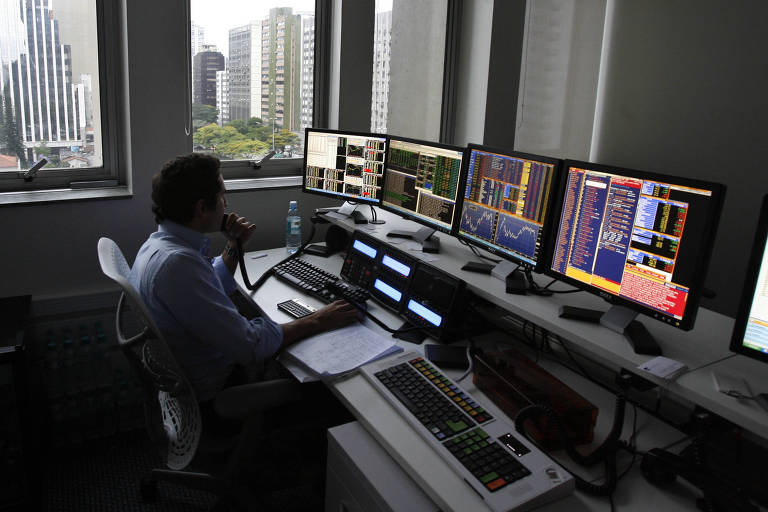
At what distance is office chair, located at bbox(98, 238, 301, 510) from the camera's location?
1726 mm

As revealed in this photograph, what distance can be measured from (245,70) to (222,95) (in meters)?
0.19

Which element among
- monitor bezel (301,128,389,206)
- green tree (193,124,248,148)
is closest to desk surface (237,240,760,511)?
monitor bezel (301,128,389,206)

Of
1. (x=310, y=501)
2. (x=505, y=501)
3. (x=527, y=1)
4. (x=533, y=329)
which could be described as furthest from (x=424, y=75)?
(x=505, y=501)

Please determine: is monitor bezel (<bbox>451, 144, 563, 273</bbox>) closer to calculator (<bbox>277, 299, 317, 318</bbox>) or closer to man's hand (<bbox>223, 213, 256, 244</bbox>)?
calculator (<bbox>277, 299, 317, 318</bbox>)

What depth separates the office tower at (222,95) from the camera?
10.1ft

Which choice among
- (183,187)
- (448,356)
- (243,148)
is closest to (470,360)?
(448,356)

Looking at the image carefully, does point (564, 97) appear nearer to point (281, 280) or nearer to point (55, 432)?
point (281, 280)

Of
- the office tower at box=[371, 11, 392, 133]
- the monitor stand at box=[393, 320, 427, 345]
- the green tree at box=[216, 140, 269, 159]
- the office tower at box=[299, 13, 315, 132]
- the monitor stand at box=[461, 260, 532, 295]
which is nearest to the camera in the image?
the monitor stand at box=[461, 260, 532, 295]

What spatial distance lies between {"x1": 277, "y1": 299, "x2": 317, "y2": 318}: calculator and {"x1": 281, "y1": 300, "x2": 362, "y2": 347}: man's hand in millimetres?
85

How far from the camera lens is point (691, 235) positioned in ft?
4.73

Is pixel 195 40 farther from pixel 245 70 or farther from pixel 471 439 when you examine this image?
pixel 471 439

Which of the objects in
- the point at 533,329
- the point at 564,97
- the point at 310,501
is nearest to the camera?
the point at 533,329

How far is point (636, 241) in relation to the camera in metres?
1.56

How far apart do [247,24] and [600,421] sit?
2559 mm
